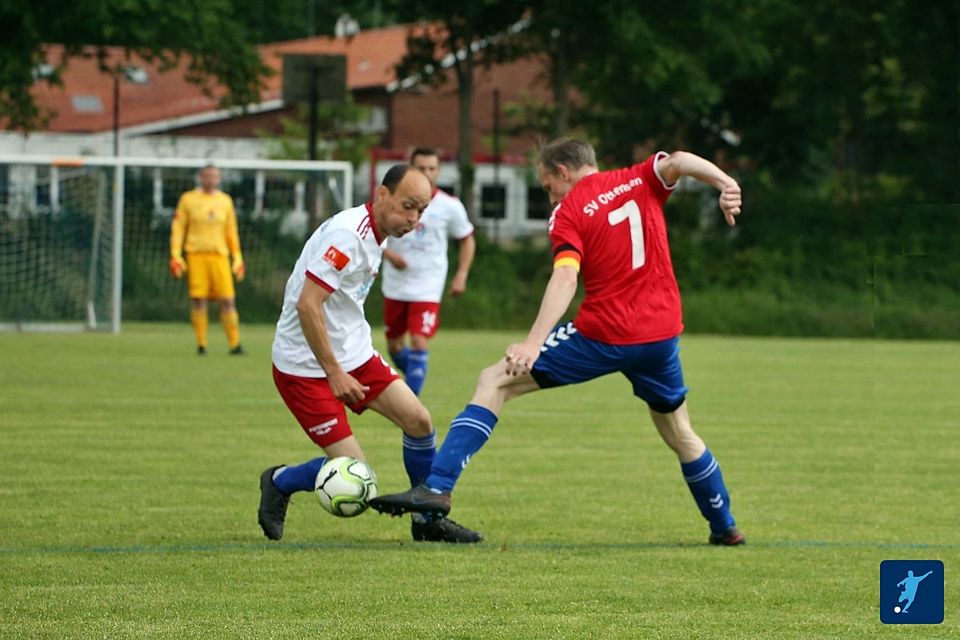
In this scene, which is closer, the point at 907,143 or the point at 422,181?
the point at 422,181

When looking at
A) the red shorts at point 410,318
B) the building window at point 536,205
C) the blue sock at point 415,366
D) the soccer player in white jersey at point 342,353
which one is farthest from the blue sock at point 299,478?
the building window at point 536,205

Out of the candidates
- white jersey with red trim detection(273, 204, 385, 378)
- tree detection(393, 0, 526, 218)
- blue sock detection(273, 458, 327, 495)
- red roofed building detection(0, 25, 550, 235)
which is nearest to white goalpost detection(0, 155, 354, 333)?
tree detection(393, 0, 526, 218)

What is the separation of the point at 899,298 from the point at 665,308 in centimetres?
2185

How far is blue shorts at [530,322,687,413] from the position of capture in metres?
7.31

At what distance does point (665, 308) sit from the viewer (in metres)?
7.39

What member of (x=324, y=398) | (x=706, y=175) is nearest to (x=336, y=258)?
(x=324, y=398)

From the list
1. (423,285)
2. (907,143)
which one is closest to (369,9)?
(907,143)

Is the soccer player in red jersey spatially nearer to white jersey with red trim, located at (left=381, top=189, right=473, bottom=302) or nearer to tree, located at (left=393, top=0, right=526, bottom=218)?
white jersey with red trim, located at (left=381, top=189, right=473, bottom=302)

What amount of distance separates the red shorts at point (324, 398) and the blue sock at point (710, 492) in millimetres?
1421

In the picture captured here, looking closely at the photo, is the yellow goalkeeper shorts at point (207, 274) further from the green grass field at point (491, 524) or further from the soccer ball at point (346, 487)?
the soccer ball at point (346, 487)

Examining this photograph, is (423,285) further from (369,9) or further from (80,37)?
(369,9)

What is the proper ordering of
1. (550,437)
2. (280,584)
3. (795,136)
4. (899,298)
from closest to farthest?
1. (280,584)
2. (550,437)
3. (899,298)
4. (795,136)

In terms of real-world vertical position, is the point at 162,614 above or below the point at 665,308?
below

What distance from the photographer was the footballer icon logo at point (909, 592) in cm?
469
